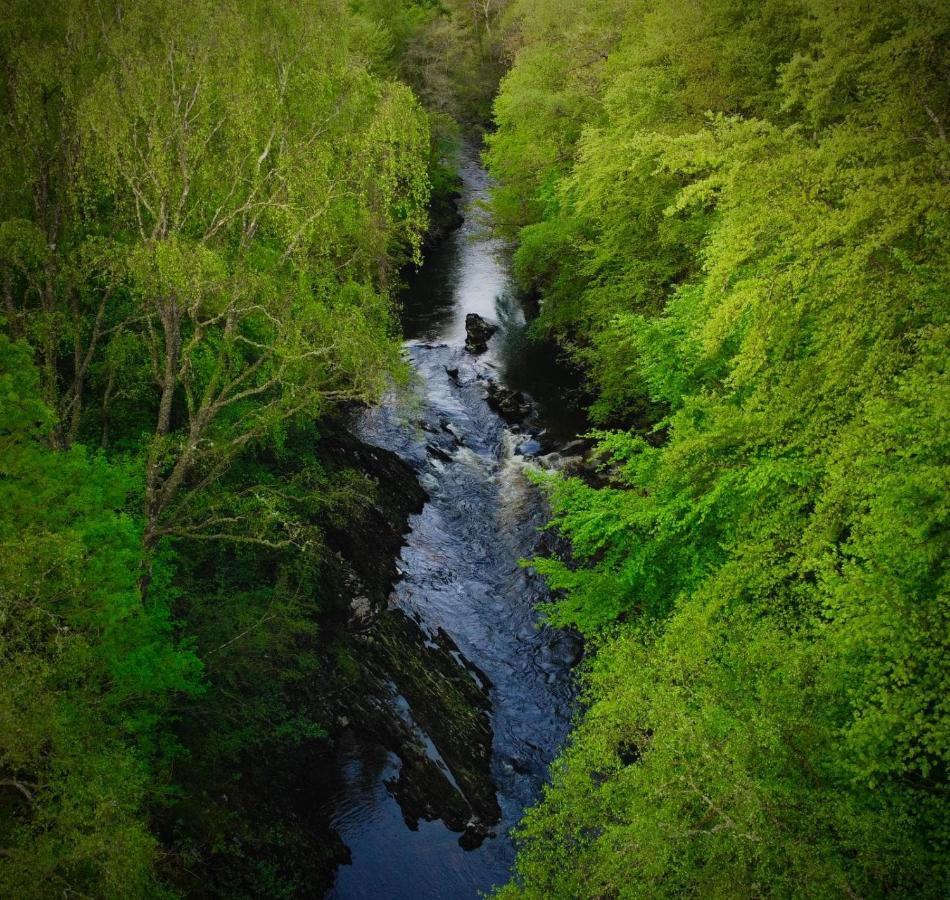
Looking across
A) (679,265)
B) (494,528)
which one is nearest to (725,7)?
(679,265)

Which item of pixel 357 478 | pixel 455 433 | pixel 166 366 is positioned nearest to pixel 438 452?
pixel 455 433

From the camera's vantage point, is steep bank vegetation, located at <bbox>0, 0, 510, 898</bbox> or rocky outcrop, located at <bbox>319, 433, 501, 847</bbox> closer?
steep bank vegetation, located at <bbox>0, 0, 510, 898</bbox>

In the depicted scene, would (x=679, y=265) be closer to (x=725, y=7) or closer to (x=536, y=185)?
(x=725, y=7)

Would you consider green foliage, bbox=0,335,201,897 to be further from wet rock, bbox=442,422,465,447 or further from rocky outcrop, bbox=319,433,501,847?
wet rock, bbox=442,422,465,447

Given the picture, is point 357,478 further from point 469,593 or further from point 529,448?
point 529,448

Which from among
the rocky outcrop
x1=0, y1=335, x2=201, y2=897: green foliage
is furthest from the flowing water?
x1=0, y1=335, x2=201, y2=897: green foliage

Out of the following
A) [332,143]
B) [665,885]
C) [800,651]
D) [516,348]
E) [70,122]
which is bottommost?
[516,348]

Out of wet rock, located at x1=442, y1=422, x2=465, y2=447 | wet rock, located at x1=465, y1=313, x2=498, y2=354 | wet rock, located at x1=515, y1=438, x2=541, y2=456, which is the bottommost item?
wet rock, located at x1=442, y1=422, x2=465, y2=447
